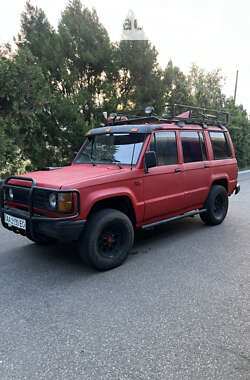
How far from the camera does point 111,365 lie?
7.25 feet

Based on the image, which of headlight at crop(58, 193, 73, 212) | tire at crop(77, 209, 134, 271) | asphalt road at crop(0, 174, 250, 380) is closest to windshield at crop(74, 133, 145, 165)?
tire at crop(77, 209, 134, 271)

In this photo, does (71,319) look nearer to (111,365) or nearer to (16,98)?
(111,365)

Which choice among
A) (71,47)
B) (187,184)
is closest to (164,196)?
(187,184)

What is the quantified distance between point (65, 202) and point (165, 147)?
2.07 m

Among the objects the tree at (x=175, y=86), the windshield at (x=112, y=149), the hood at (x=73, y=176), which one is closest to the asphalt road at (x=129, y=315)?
the hood at (x=73, y=176)

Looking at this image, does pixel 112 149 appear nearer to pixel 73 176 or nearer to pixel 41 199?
pixel 73 176

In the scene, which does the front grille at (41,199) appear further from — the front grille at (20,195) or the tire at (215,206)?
the tire at (215,206)

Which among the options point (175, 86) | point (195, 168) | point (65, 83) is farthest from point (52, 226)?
point (175, 86)

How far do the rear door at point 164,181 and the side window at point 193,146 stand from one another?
0.25 meters

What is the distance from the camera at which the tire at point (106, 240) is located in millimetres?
3715

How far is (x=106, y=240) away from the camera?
4016 millimetres

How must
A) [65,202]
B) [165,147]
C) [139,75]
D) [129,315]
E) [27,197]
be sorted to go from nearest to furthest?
[129,315], [65,202], [27,197], [165,147], [139,75]

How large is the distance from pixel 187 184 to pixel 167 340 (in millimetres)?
3079

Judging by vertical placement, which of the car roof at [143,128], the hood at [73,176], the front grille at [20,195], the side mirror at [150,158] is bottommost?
the front grille at [20,195]
